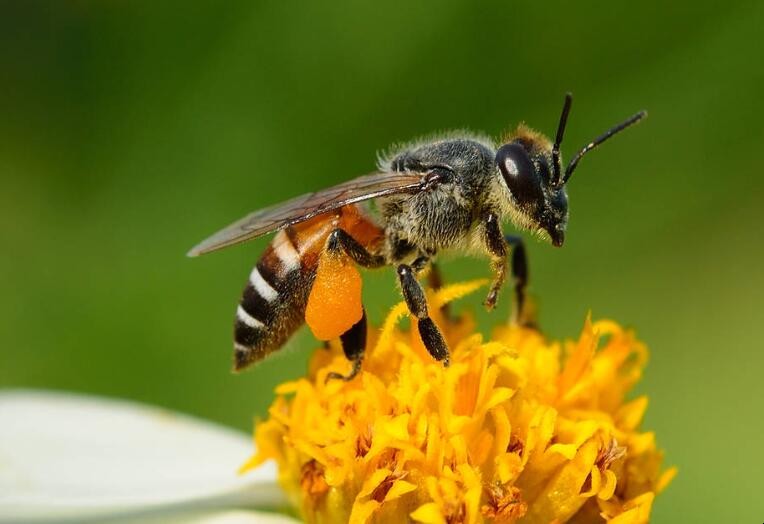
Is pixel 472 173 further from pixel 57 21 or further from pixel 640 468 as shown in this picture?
pixel 57 21

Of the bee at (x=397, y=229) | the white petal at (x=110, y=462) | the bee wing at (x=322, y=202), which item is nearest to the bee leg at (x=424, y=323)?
the bee at (x=397, y=229)

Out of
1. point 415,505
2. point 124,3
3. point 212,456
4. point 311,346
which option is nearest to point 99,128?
point 124,3

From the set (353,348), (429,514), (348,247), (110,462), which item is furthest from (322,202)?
(110,462)

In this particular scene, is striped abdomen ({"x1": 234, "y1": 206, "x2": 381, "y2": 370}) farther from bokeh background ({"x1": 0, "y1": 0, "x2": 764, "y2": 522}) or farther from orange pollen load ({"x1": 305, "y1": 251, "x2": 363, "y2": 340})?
bokeh background ({"x1": 0, "y1": 0, "x2": 764, "y2": 522})

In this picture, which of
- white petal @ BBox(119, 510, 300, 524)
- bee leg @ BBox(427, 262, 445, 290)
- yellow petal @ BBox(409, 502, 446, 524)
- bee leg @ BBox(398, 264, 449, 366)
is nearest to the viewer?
yellow petal @ BBox(409, 502, 446, 524)

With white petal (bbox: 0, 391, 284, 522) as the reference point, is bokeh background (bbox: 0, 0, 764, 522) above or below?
above

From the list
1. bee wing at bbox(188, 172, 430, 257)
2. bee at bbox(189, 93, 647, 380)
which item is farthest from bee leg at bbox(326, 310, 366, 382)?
bee wing at bbox(188, 172, 430, 257)
